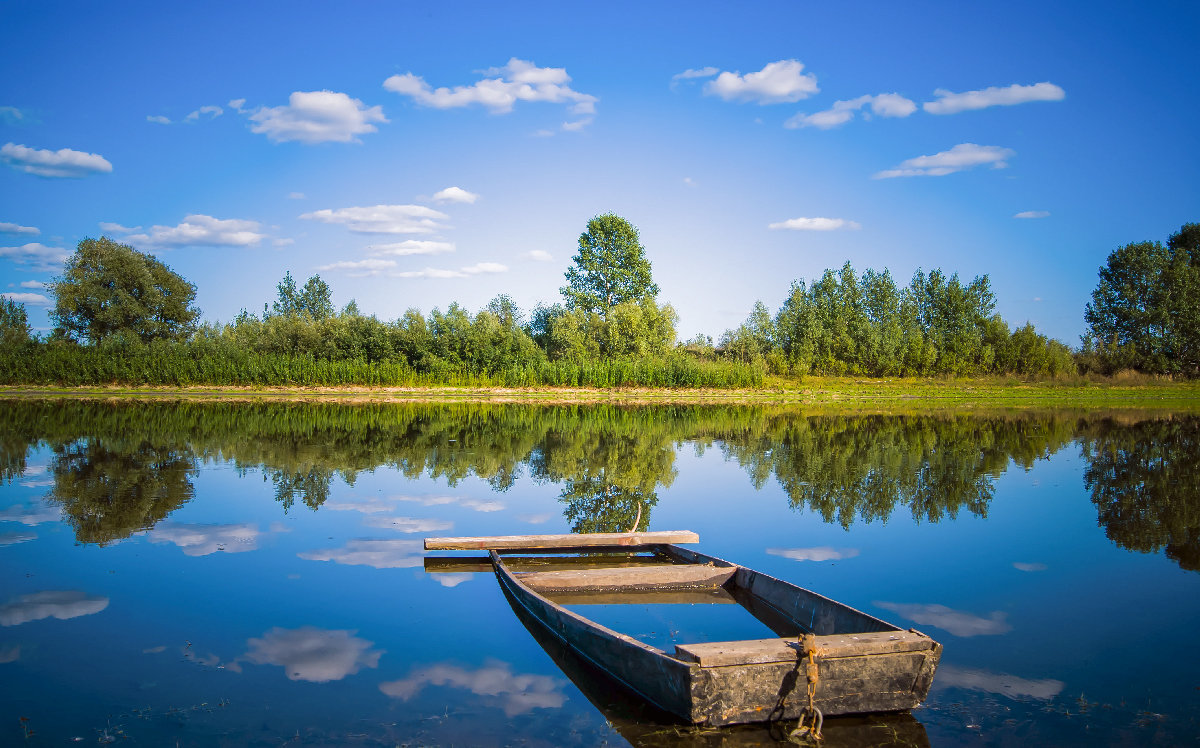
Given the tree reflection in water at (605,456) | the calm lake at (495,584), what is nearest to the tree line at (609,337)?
the tree reflection in water at (605,456)

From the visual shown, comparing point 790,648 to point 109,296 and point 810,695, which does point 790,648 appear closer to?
point 810,695

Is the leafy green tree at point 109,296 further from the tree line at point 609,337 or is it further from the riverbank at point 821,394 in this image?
the riverbank at point 821,394

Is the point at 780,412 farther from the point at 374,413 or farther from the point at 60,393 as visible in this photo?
the point at 60,393

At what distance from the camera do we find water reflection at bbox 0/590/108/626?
8.13 m

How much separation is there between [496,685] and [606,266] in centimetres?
6163

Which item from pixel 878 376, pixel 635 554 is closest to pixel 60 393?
pixel 635 554

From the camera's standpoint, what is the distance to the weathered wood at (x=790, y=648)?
18.5 ft

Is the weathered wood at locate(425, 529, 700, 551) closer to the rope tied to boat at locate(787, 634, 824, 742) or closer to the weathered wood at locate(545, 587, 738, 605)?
the weathered wood at locate(545, 587, 738, 605)

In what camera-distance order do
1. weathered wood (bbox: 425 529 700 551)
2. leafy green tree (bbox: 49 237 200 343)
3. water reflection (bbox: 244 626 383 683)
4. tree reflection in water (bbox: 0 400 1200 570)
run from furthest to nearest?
leafy green tree (bbox: 49 237 200 343) < tree reflection in water (bbox: 0 400 1200 570) < weathered wood (bbox: 425 529 700 551) < water reflection (bbox: 244 626 383 683)

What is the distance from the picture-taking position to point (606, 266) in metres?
66.9

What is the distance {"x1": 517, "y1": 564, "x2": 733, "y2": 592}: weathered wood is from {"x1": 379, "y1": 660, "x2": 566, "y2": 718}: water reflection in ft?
6.46

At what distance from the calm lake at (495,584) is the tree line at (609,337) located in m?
30.5

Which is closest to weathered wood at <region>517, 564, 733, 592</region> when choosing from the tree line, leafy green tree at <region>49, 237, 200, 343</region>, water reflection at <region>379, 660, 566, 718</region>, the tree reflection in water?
water reflection at <region>379, 660, 566, 718</region>

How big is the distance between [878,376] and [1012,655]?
5965cm
